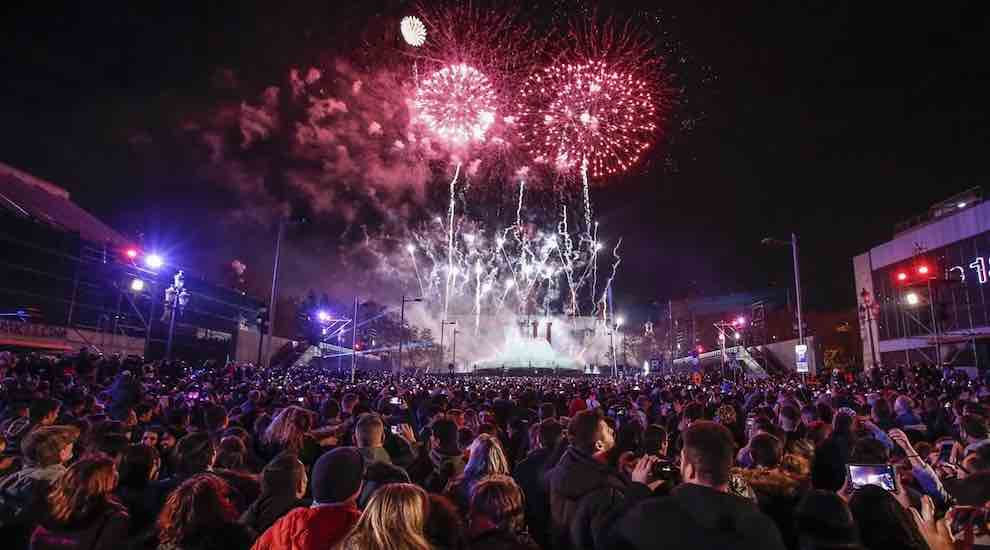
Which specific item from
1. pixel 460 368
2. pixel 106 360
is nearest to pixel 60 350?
pixel 106 360

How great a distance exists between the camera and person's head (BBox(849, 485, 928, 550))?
3209mm

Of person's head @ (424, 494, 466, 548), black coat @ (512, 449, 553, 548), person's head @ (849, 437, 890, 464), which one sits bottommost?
black coat @ (512, 449, 553, 548)

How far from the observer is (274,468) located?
13.9 feet

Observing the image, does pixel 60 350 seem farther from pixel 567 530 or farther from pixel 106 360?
pixel 567 530

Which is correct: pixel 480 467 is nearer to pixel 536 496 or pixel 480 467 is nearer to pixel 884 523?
pixel 536 496

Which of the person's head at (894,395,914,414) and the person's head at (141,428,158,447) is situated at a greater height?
the person's head at (894,395,914,414)

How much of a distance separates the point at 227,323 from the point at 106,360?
3264cm

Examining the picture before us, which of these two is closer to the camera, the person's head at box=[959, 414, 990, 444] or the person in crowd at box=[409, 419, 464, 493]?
the person in crowd at box=[409, 419, 464, 493]

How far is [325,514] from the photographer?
3.42 m

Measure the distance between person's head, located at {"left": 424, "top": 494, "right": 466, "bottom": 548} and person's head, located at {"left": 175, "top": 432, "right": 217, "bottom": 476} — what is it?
327cm

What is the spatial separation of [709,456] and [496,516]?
1183 millimetres

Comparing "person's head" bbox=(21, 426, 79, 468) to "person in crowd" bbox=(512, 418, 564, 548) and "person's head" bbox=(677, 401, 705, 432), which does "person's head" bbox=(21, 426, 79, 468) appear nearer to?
"person in crowd" bbox=(512, 418, 564, 548)

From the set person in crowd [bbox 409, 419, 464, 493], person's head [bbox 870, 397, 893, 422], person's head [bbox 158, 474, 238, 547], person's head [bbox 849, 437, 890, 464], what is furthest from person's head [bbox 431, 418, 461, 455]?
person's head [bbox 870, 397, 893, 422]

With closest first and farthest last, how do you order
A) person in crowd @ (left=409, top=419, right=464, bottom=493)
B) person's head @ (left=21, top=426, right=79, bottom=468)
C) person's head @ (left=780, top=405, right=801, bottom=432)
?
1. person's head @ (left=21, top=426, right=79, bottom=468)
2. person in crowd @ (left=409, top=419, right=464, bottom=493)
3. person's head @ (left=780, top=405, right=801, bottom=432)
